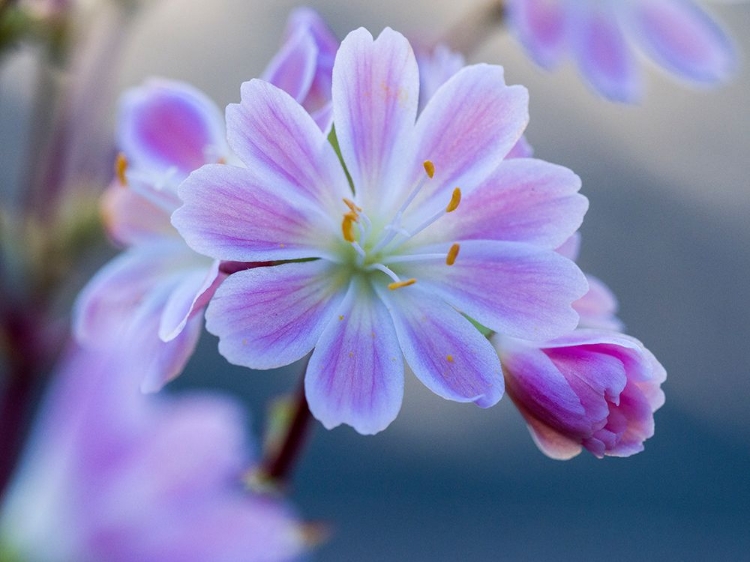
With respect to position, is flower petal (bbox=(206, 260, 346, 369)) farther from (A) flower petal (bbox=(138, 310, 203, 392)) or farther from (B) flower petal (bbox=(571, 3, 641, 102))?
(B) flower petal (bbox=(571, 3, 641, 102))

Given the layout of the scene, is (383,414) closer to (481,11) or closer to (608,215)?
(481,11)

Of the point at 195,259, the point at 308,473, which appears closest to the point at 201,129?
the point at 195,259

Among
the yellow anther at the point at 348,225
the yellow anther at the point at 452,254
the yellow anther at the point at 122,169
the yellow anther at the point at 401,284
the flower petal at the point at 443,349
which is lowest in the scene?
the yellow anther at the point at 122,169

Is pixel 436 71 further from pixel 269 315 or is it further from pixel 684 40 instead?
pixel 684 40

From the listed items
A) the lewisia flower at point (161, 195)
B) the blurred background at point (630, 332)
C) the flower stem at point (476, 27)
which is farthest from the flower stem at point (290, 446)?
the blurred background at point (630, 332)

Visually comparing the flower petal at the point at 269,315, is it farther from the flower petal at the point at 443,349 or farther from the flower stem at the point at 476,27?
the flower stem at the point at 476,27

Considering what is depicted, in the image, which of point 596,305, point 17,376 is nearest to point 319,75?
point 596,305
